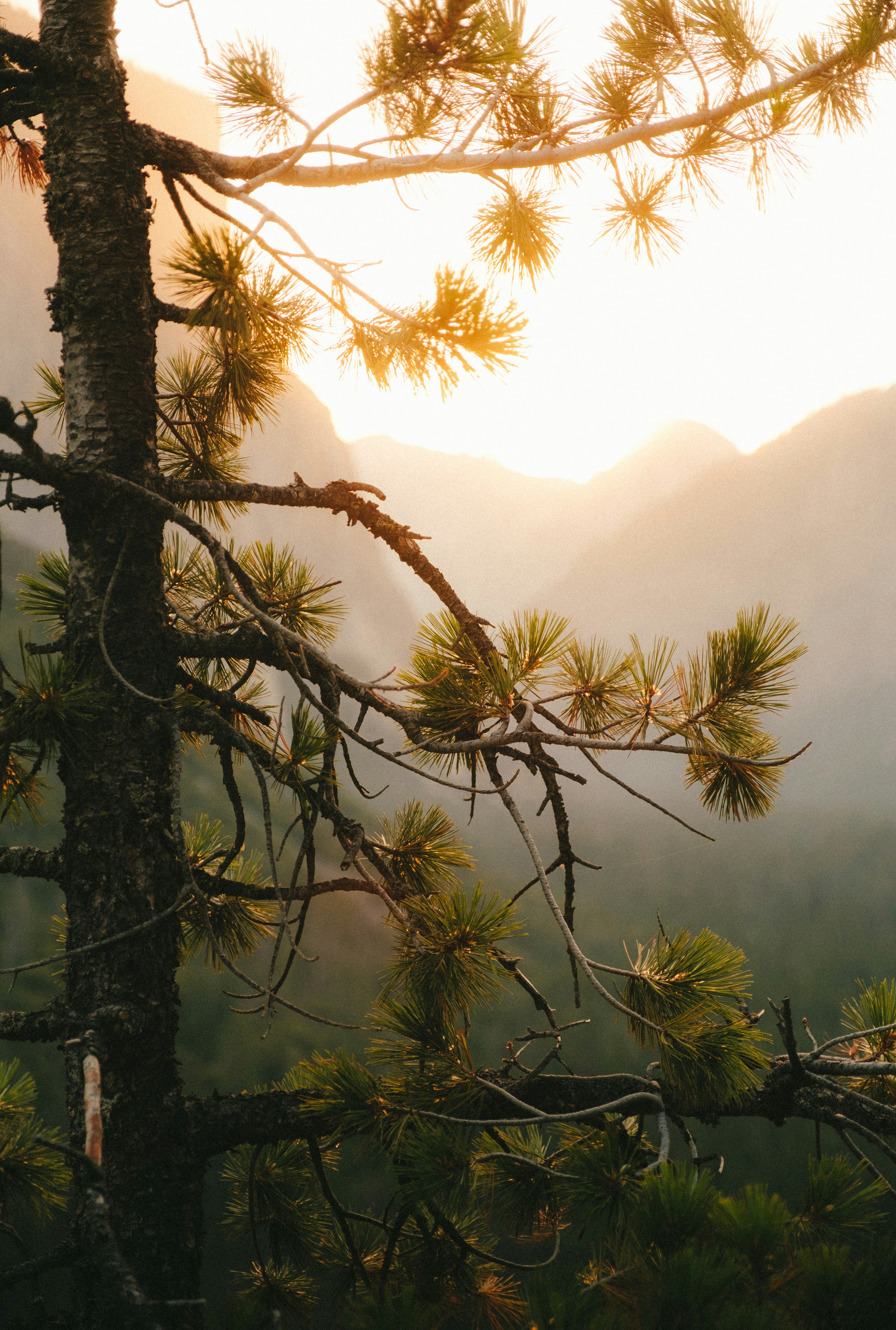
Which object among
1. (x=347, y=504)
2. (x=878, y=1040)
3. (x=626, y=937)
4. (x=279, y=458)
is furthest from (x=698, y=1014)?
(x=279, y=458)

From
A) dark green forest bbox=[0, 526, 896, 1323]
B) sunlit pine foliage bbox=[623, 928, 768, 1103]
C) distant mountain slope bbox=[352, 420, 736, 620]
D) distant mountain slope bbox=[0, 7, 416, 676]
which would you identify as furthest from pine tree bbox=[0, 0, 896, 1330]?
Answer: distant mountain slope bbox=[0, 7, 416, 676]

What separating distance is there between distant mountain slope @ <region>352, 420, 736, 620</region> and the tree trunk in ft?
4.84

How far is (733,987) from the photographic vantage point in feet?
2.07

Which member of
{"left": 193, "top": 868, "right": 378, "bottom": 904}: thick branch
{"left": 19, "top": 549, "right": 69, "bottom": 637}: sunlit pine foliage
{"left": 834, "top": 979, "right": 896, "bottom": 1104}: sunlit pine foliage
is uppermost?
{"left": 19, "top": 549, "right": 69, "bottom": 637}: sunlit pine foliage

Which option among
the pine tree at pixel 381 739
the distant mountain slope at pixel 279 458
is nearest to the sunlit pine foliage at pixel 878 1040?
the pine tree at pixel 381 739

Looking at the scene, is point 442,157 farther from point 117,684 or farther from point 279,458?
point 279,458

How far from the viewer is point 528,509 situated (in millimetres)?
2230

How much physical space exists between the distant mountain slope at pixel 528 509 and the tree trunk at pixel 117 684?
1474 mm

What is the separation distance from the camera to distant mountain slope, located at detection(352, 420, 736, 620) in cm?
220

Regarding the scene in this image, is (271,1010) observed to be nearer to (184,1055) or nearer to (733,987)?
(733,987)

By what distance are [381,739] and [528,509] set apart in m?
1.80

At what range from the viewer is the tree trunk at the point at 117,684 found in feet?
1.98

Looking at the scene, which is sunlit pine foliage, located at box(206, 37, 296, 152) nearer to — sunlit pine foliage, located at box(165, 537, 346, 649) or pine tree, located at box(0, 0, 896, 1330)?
pine tree, located at box(0, 0, 896, 1330)

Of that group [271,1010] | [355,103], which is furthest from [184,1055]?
[355,103]
